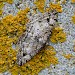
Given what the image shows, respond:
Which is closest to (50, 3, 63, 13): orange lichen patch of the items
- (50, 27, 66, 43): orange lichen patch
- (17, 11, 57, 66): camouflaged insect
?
(17, 11, 57, 66): camouflaged insect

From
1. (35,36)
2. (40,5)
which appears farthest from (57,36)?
(40,5)

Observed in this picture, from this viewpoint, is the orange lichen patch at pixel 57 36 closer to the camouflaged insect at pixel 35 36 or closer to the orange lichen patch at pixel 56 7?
the camouflaged insect at pixel 35 36

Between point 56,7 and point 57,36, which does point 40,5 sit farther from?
point 57,36

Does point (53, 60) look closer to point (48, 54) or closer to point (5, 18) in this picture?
point (48, 54)

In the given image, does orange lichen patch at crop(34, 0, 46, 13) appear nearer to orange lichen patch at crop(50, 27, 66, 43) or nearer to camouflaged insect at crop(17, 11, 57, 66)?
camouflaged insect at crop(17, 11, 57, 66)

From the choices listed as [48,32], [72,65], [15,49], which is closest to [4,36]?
[15,49]

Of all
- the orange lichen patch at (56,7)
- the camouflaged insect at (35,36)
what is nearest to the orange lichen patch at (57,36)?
the camouflaged insect at (35,36)
